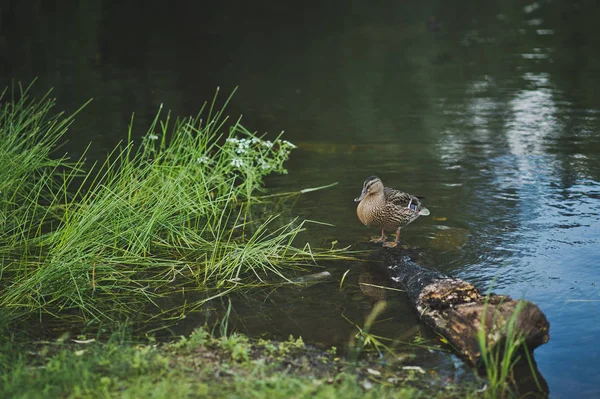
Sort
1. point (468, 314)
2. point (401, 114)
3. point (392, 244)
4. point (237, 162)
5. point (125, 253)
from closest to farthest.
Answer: point (468, 314), point (125, 253), point (392, 244), point (237, 162), point (401, 114)

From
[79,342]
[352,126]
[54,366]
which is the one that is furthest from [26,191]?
[352,126]

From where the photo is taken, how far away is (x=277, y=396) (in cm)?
425

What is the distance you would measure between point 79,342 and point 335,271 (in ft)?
7.63

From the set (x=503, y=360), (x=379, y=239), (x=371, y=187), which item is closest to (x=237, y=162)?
(x=371, y=187)

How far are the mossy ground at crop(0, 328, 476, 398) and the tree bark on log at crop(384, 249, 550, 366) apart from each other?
36 centimetres

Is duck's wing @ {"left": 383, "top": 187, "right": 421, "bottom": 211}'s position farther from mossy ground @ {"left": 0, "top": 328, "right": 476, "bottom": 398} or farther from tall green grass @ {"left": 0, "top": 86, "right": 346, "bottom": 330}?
mossy ground @ {"left": 0, "top": 328, "right": 476, "bottom": 398}

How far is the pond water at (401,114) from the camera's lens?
243 inches

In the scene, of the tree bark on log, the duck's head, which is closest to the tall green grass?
the duck's head

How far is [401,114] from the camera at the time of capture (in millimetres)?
13008

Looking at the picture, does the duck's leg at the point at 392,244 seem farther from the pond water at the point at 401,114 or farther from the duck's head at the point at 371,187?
the duck's head at the point at 371,187

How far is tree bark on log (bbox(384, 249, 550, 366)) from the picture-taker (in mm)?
4906

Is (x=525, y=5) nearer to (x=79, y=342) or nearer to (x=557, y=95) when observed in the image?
(x=557, y=95)

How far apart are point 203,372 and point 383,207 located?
2924 mm

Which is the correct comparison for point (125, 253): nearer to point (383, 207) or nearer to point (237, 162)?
point (237, 162)
